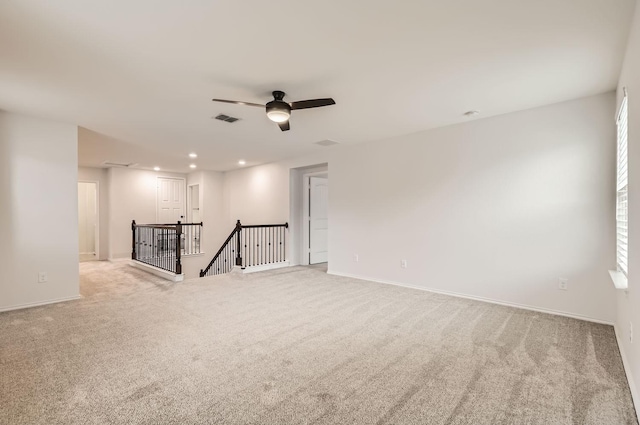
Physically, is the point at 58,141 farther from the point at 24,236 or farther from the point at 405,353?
the point at 405,353

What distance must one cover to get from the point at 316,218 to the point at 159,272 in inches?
140

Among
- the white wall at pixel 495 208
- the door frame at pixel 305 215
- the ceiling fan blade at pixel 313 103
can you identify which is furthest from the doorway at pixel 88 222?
the ceiling fan blade at pixel 313 103

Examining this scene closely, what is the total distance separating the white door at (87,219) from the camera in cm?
880

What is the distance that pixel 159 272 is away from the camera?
20.0ft

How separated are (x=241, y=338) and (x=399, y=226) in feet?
10.5

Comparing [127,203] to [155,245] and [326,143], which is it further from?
[326,143]

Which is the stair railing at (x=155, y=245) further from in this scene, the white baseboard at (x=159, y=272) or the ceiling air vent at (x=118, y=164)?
the ceiling air vent at (x=118, y=164)

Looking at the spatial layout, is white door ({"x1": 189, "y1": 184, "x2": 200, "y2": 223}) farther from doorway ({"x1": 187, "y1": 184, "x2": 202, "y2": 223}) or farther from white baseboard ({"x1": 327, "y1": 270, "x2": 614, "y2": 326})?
white baseboard ({"x1": 327, "y1": 270, "x2": 614, "y2": 326})

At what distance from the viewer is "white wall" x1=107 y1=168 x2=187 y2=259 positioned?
8.34m

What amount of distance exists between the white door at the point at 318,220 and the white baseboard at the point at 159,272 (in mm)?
3012

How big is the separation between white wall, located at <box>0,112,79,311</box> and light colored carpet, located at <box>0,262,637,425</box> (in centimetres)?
42

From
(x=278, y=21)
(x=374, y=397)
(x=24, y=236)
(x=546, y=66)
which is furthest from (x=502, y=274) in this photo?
(x=24, y=236)

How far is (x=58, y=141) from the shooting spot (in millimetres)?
4371

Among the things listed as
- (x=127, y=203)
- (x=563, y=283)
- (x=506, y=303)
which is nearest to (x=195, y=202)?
(x=127, y=203)
